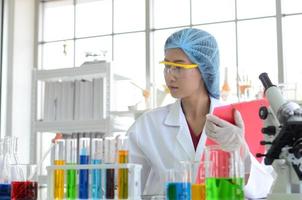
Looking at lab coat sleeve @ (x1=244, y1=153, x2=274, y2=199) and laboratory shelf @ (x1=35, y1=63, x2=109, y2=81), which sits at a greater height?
laboratory shelf @ (x1=35, y1=63, x2=109, y2=81)

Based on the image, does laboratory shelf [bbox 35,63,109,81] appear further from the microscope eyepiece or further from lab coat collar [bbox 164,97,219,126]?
the microscope eyepiece

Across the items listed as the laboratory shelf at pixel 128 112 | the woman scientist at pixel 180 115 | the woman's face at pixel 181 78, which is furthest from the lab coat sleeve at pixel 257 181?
the laboratory shelf at pixel 128 112

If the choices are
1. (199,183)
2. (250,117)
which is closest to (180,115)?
(250,117)

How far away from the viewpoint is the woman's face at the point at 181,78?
5.78ft

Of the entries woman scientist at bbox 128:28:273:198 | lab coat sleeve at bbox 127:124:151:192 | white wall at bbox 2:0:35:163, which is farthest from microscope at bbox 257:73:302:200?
white wall at bbox 2:0:35:163

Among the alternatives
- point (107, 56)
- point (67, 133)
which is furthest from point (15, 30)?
point (67, 133)

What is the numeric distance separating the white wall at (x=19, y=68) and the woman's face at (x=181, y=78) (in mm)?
2467

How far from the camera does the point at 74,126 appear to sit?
3459 mm

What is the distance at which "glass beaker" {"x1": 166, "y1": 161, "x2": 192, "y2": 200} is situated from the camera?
108 cm

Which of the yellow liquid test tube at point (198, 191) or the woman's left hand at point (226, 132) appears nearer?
the yellow liquid test tube at point (198, 191)

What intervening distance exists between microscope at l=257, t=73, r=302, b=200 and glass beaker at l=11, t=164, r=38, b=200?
588mm

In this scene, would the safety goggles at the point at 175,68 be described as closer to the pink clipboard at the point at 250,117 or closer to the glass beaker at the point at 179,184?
the pink clipboard at the point at 250,117

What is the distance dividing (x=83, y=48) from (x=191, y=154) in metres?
2.50

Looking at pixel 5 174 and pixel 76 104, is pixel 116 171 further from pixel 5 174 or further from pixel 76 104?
pixel 76 104
